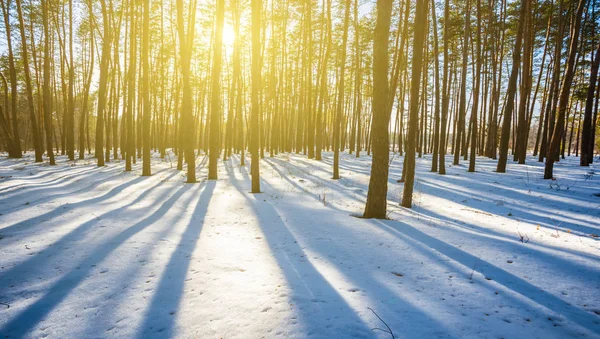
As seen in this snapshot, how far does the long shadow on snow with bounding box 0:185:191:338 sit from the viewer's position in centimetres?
191

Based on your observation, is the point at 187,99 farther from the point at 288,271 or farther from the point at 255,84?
the point at 288,271

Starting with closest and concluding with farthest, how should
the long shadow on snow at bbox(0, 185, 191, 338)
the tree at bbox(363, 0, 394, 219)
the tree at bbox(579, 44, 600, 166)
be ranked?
the long shadow on snow at bbox(0, 185, 191, 338), the tree at bbox(363, 0, 394, 219), the tree at bbox(579, 44, 600, 166)

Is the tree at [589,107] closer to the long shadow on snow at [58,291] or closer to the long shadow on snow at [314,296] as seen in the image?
the long shadow on snow at [314,296]

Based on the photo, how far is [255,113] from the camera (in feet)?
25.7

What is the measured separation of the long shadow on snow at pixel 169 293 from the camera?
1.93 m

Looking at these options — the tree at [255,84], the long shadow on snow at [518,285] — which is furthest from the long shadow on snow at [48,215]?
the long shadow on snow at [518,285]

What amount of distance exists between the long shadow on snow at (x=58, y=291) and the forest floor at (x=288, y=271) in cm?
1

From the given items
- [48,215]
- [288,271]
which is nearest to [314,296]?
[288,271]

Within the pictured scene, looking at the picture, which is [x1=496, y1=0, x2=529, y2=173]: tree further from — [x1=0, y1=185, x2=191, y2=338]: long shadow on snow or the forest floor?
[x1=0, y1=185, x2=191, y2=338]: long shadow on snow

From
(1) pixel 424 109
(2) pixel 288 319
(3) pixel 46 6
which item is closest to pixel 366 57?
(1) pixel 424 109

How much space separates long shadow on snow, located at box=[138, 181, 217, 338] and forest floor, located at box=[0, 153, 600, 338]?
0.06ft

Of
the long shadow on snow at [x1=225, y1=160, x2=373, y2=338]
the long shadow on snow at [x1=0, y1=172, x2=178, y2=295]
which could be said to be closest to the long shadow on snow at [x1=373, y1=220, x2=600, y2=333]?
the long shadow on snow at [x1=225, y1=160, x2=373, y2=338]

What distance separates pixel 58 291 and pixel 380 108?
5.02 metres

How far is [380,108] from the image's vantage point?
4898mm
